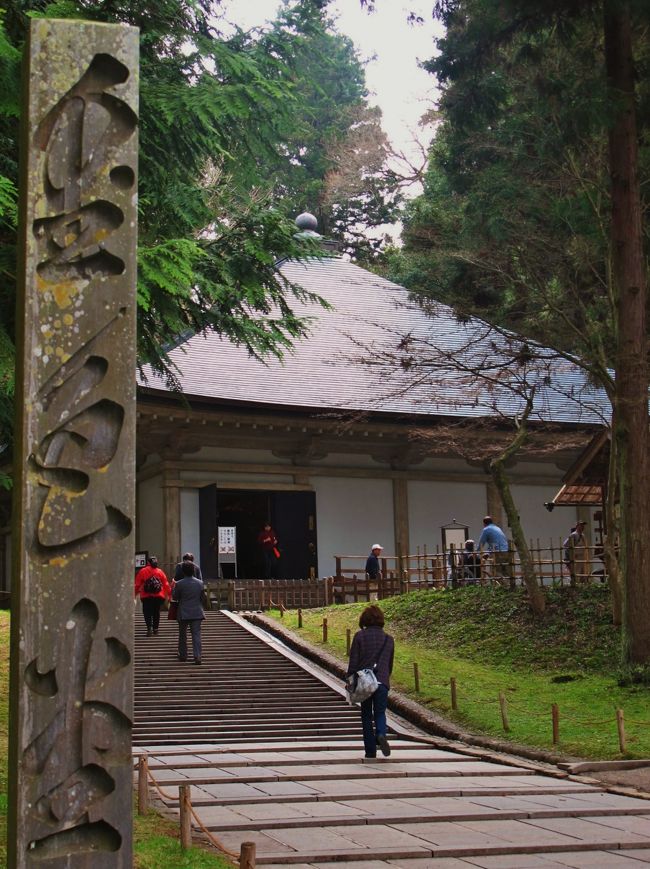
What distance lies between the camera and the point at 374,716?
444 inches

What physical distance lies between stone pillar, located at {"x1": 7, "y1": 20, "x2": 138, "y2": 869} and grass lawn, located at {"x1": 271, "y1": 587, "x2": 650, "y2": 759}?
837cm

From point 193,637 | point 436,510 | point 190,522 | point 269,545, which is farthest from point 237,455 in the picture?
point 193,637

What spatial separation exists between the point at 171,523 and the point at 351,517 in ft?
14.2

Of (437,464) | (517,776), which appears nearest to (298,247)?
(517,776)

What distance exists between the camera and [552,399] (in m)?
27.7

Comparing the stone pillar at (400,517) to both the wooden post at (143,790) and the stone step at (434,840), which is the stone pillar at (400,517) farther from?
the wooden post at (143,790)

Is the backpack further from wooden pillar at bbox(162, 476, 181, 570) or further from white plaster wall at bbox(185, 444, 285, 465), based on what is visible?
white plaster wall at bbox(185, 444, 285, 465)

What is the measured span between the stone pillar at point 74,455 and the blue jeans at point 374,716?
22.2 feet

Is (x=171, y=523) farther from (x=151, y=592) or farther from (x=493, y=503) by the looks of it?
(x=493, y=503)

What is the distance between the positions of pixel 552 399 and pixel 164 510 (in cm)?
1033

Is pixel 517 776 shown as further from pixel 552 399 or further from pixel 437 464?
pixel 552 399

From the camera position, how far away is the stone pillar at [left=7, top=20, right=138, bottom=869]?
4.29 metres

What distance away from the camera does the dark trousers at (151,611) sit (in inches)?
708

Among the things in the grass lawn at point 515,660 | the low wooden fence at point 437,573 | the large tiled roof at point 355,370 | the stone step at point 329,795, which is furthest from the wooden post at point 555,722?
the large tiled roof at point 355,370
